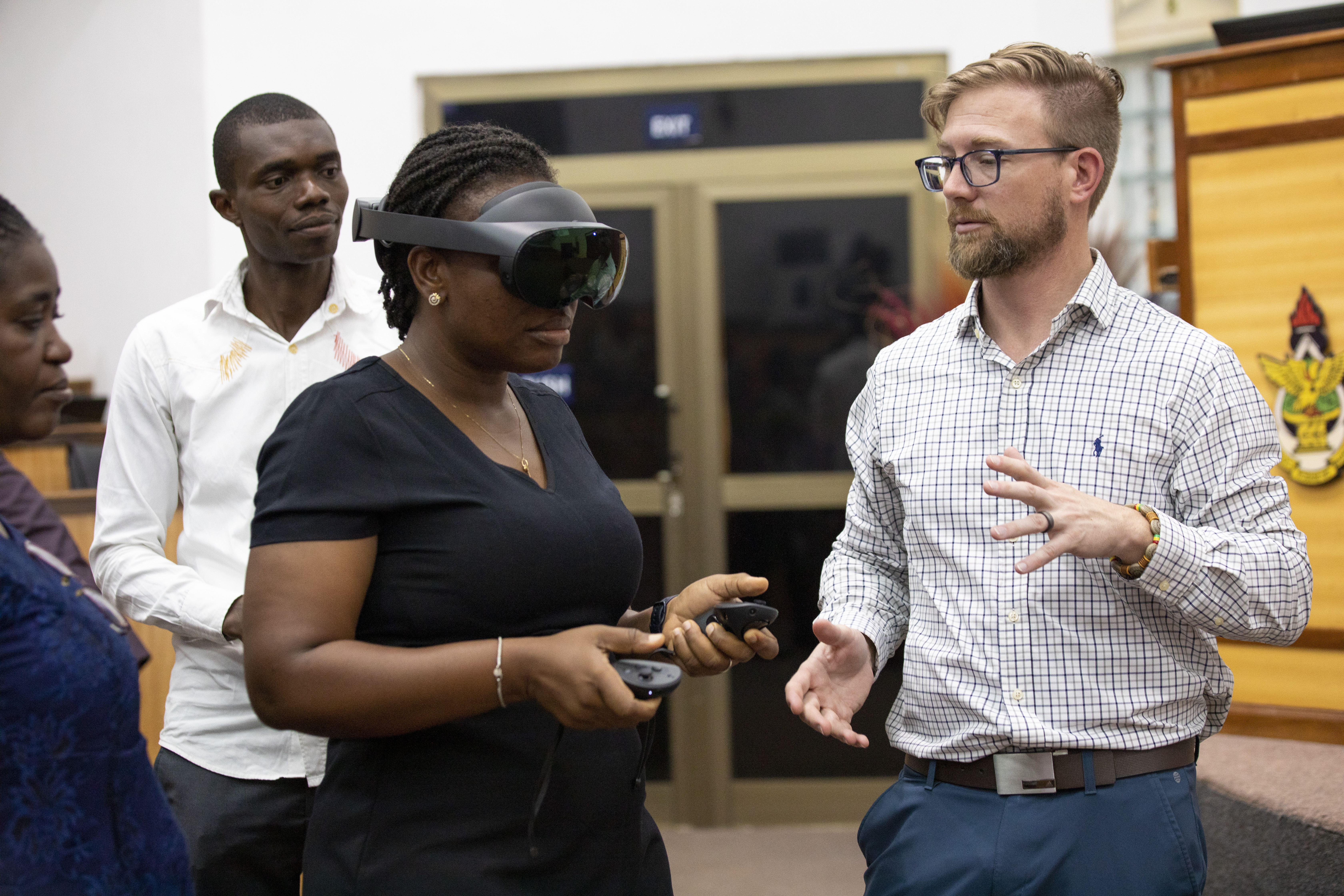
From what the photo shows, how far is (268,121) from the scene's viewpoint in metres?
2.11

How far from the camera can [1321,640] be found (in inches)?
116

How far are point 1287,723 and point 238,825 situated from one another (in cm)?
243

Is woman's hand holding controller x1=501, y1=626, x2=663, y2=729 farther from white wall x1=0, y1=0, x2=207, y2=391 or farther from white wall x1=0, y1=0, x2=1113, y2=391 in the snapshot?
white wall x1=0, y1=0, x2=207, y2=391

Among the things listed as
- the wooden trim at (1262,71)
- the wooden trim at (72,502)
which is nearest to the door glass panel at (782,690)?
the wooden trim at (1262,71)

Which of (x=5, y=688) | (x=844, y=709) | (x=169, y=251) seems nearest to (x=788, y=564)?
(x=169, y=251)

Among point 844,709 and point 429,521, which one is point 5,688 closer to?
point 429,521


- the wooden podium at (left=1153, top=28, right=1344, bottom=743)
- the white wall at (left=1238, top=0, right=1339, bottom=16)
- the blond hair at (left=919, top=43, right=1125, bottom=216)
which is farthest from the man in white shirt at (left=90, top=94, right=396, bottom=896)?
the white wall at (left=1238, top=0, right=1339, bottom=16)

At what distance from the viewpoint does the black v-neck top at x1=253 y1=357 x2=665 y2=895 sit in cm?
141

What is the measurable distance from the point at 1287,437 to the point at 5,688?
2.77 meters

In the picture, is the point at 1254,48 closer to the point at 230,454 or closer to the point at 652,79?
the point at 652,79

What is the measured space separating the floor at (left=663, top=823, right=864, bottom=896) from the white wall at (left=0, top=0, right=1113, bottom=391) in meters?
2.50

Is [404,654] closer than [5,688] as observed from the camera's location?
No

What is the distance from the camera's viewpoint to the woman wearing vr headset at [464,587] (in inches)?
52.9

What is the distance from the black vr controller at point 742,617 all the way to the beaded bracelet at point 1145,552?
1.61ft
